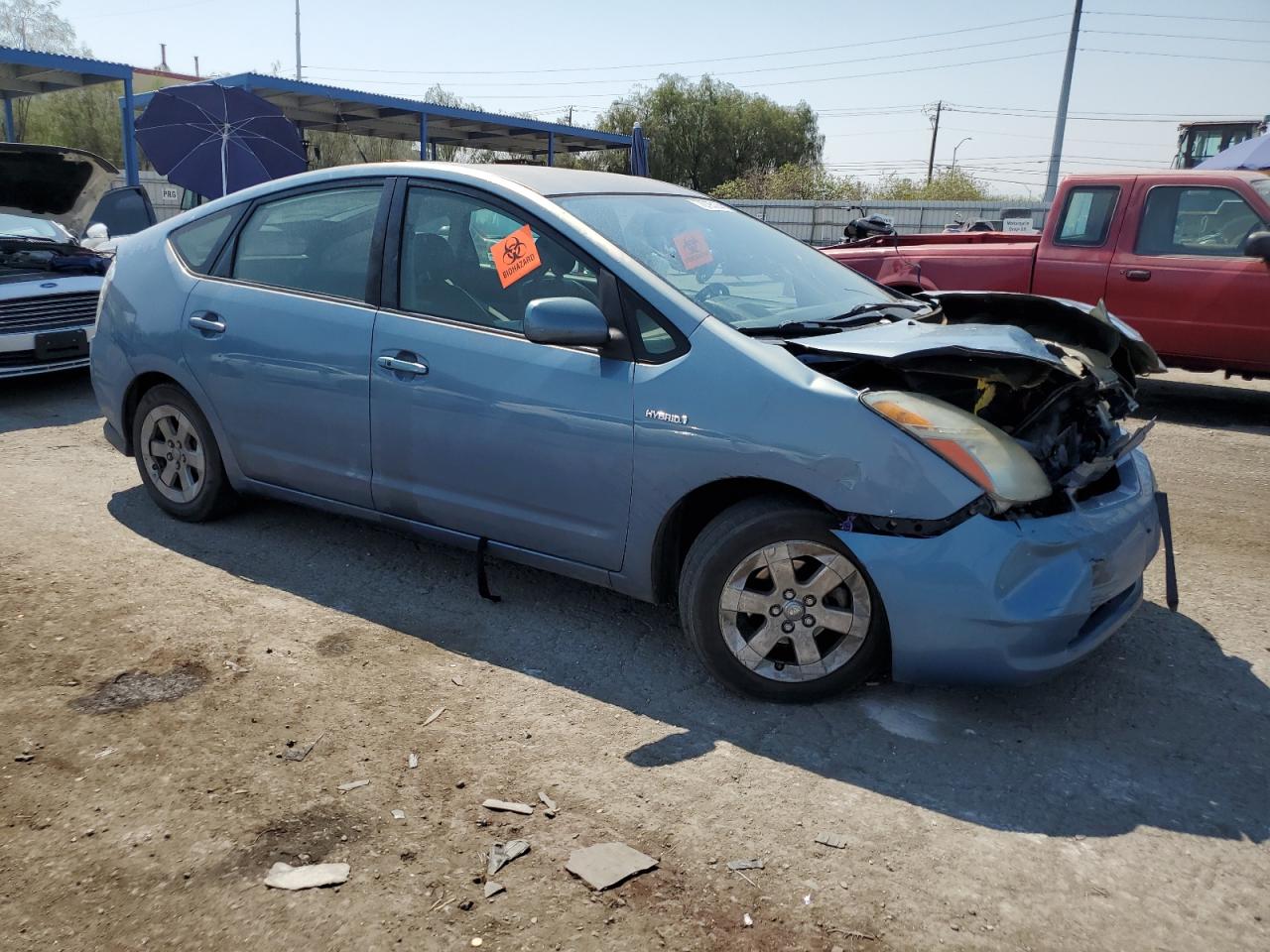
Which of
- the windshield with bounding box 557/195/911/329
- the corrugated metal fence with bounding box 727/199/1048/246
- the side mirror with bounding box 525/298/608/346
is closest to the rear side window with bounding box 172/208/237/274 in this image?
the windshield with bounding box 557/195/911/329

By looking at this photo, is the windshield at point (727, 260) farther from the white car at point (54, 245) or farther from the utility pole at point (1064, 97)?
the utility pole at point (1064, 97)

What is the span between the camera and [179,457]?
487 cm

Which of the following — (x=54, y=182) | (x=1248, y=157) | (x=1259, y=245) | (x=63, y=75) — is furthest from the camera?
(x=63, y=75)

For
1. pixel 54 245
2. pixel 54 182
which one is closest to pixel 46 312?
pixel 54 245

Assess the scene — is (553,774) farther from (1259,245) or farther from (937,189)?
(937,189)

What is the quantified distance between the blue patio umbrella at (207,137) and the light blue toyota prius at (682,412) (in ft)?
30.5

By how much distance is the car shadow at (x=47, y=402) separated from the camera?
7.05 m

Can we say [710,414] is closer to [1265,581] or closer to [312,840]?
[312,840]

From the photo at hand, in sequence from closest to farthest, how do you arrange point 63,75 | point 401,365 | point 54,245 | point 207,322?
point 401,365 < point 207,322 < point 54,245 < point 63,75

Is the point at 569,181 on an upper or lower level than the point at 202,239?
upper

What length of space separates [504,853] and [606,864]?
26cm

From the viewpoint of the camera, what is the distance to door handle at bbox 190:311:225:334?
445 cm

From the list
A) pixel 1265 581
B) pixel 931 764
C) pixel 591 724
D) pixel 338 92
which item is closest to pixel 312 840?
pixel 591 724

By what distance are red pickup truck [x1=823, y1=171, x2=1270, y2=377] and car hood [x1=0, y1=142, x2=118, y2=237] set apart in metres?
7.71
